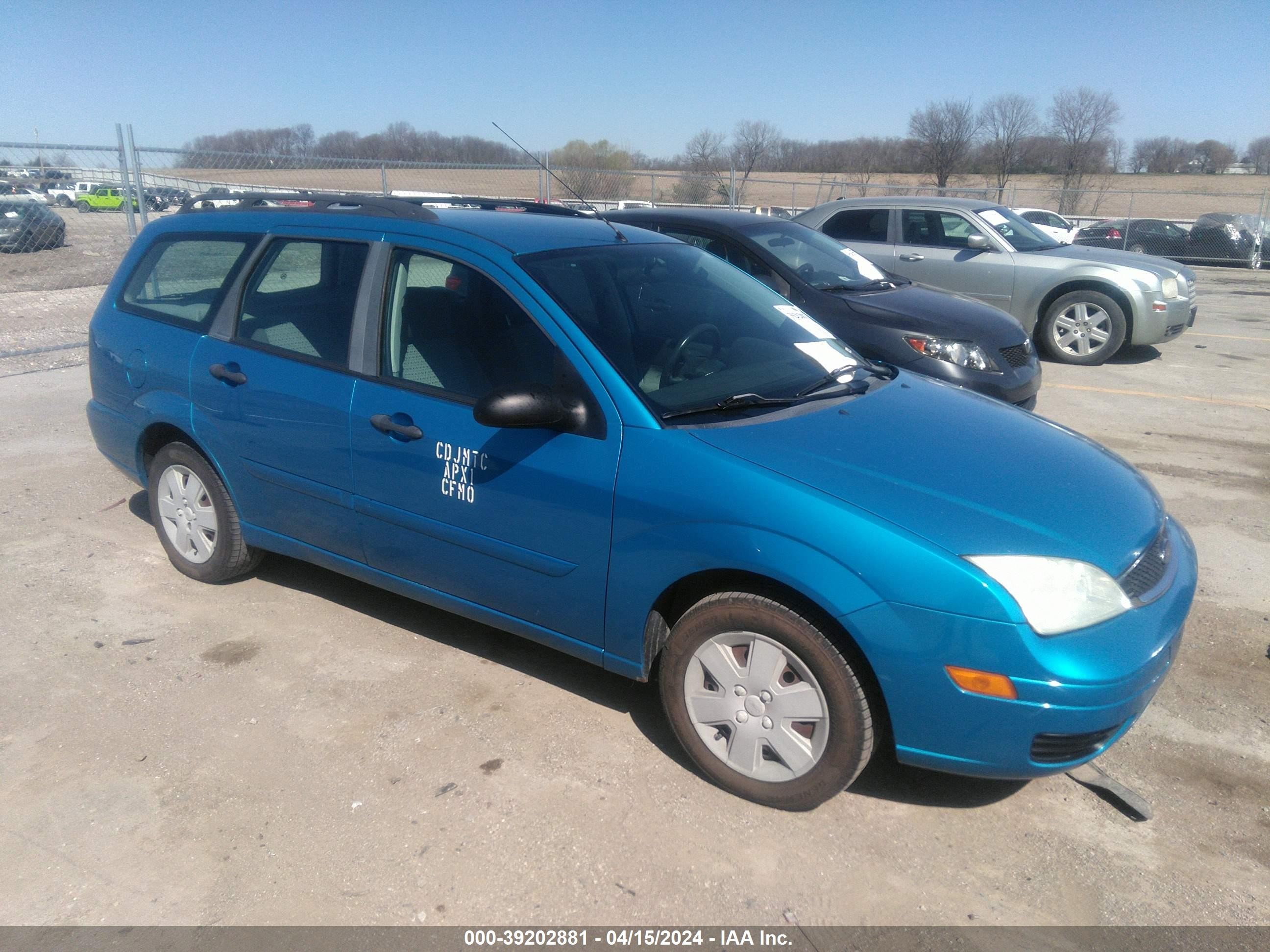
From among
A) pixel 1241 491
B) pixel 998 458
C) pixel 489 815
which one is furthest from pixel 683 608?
pixel 1241 491

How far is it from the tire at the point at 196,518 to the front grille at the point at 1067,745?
11.2 ft

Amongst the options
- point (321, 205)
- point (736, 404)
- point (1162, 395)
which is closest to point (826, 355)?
point (736, 404)

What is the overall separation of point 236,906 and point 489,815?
74cm

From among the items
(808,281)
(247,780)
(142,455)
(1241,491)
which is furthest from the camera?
(808,281)

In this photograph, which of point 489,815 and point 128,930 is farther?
point 489,815

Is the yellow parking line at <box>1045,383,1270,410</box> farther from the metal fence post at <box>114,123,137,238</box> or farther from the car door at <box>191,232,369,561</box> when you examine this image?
the metal fence post at <box>114,123,137,238</box>

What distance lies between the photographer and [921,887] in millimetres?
2678

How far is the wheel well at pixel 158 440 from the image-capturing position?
4.34m

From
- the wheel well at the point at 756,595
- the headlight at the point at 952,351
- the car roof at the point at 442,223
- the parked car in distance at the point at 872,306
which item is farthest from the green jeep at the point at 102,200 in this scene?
the wheel well at the point at 756,595

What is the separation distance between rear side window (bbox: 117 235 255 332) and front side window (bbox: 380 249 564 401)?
999mm

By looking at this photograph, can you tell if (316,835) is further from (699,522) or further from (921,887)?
(921,887)

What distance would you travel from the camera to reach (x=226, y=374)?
4023 mm

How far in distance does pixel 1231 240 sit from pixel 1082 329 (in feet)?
51.1

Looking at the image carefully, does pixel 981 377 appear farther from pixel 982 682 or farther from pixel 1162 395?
pixel 982 682
